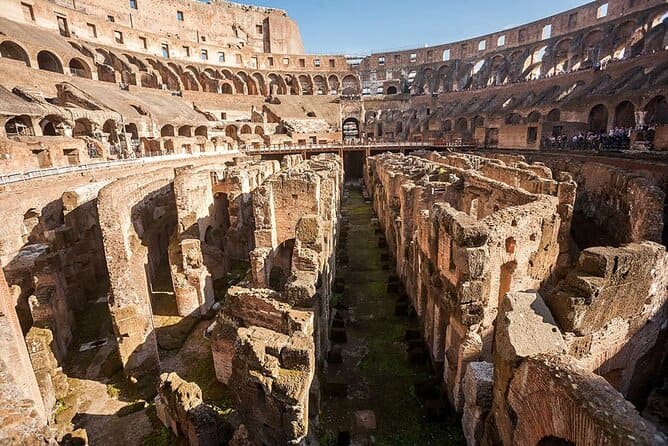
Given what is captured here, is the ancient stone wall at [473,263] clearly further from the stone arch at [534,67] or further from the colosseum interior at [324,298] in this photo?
the stone arch at [534,67]

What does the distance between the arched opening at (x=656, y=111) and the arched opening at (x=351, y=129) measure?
33362 mm

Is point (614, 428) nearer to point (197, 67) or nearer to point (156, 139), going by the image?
point (156, 139)

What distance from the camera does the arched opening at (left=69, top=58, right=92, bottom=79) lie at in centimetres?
3344

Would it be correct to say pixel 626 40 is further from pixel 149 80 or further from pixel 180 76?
pixel 149 80

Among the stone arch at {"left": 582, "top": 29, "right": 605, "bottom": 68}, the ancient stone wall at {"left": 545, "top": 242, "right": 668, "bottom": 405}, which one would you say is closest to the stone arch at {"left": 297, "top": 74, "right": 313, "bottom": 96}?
the stone arch at {"left": 582, "top": 29, "right": 605, "bottom": 68}

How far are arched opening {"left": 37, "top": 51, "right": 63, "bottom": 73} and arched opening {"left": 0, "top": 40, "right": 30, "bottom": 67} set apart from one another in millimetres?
2983

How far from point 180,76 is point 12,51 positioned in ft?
62.2

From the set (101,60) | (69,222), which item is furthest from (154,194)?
(101,60)

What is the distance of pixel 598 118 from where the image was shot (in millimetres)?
29078

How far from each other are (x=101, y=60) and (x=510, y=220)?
1793 inches

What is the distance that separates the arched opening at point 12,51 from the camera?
28.0 metres

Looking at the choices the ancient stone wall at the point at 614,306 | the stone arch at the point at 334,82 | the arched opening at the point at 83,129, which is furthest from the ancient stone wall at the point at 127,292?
the stone arch at the point at 334,82

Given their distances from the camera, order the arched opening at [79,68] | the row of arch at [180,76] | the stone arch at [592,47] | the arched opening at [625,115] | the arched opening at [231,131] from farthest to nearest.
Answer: the arched opening at [231,131]
the stone arch at [592,47]
the arched opening at [79,68]
the row of arch at [180,76]
the arched opening at [625,115]

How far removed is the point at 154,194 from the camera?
1405cm
